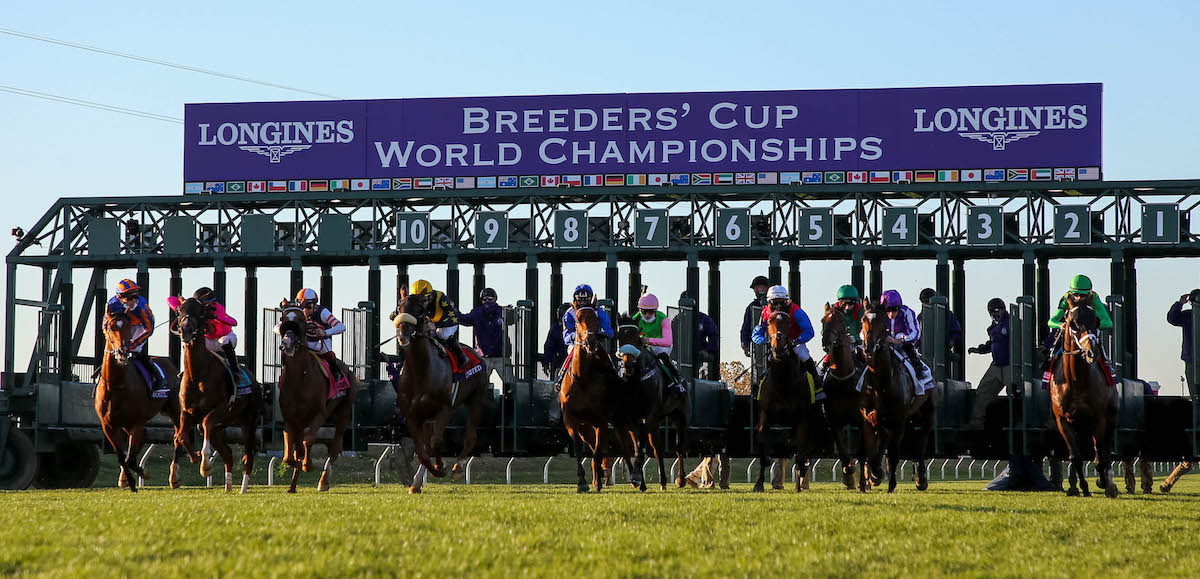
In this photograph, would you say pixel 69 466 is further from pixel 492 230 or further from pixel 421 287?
pixel 492 230

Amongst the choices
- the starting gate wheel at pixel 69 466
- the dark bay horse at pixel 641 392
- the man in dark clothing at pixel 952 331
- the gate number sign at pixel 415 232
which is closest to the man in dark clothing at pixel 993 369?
the man in dark clothing at pixel 952 331

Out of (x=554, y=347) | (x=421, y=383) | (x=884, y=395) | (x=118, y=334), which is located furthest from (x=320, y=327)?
(x=884, y=395)

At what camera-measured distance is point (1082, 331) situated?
50.3ft

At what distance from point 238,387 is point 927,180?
1966 cm

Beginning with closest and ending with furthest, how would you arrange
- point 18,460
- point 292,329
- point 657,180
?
point 292,329, point 18,460, point 657,180

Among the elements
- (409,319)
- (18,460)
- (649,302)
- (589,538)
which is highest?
(649,302)

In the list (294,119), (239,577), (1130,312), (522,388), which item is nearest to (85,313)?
(294,119)

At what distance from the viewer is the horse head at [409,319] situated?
1545 centimetres

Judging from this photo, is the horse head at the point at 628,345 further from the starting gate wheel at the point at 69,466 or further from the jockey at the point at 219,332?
the starting gate wheel at the point at 69,466

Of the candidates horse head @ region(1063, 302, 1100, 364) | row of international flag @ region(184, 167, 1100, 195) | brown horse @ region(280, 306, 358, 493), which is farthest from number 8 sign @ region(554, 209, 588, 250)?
horse head @ region(1063, 302, 1100, 364)

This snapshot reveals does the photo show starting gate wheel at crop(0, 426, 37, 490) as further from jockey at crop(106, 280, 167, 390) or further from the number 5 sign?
the number 5 sign

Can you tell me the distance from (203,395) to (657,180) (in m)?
19.4

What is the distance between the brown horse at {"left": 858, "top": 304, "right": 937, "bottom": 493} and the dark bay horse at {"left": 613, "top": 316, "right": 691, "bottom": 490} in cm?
209

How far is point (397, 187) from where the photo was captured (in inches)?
1426
